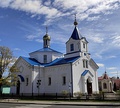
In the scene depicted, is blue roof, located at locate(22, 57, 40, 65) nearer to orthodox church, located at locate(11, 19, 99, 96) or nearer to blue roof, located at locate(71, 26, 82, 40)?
orthodox church, located at locate(11, 19, 99, 96)

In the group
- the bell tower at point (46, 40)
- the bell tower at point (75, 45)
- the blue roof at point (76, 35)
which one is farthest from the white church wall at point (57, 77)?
the bell tower at point (46, 40)

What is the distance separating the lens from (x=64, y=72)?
3475 centimetres

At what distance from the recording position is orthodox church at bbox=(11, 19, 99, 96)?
34.2 m

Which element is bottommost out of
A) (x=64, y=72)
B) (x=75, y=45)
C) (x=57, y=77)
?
(x=57, y=77)

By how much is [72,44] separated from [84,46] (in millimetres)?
Answer: 2564

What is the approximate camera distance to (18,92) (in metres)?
39.5

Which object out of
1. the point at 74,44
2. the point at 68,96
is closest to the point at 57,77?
the point at 68,96

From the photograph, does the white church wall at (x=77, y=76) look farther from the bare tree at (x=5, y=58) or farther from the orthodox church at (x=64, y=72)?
the bare tree at (x=5, y=58)

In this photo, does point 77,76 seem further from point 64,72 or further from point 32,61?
point 32,61

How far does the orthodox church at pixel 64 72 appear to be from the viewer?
34.2 m

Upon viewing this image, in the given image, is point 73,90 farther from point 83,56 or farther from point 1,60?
point 1,60

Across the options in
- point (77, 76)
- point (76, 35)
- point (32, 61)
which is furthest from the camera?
point (32, 61)

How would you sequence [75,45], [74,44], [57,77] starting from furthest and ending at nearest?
[74,44], [75,45], [57,77]

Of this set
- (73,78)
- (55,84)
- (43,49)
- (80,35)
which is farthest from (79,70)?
(43,49)
